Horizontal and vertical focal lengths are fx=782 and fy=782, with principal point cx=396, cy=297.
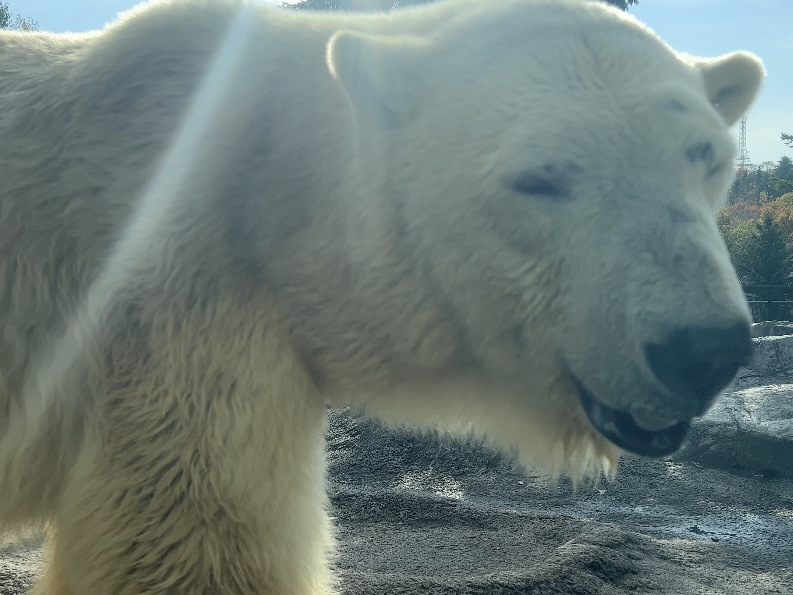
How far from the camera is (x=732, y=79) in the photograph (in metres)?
2.14

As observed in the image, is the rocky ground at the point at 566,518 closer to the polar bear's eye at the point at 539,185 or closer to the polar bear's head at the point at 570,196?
the polar bear's head at the point at 570,196

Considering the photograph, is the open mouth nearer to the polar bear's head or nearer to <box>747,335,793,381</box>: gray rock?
the polar bear's head

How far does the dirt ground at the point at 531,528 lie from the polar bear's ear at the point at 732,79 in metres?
1.66

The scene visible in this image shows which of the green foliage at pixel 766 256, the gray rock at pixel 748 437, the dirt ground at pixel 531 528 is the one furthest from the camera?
the green foliage at pixel 766 256

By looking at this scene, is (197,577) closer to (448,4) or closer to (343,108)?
(343,108)

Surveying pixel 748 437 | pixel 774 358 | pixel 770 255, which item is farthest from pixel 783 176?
pixel 748 437

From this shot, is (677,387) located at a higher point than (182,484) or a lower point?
higher

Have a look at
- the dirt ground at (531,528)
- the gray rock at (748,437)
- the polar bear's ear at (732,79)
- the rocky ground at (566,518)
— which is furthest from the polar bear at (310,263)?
the gray rock at (748,437)

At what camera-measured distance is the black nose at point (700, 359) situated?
1.45 metres

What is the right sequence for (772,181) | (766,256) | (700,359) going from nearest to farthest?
(700,359) → (766,256) → (772,181)

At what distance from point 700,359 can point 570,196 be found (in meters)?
0.42

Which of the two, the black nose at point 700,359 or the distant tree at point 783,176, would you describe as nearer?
the black nose at point 700,359

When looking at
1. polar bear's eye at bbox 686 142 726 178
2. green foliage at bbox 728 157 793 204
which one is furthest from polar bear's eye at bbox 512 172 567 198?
green foliage at bbox 728 157 793 204

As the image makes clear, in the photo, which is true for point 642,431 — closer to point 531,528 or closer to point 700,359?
point 700,359
